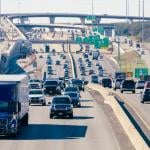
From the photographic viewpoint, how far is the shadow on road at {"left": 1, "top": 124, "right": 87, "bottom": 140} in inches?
1459

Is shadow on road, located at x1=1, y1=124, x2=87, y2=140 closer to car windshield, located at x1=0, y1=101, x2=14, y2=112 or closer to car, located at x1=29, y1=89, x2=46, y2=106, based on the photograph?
car windshield, located at x1=0, y1=101, x2=14, y2=112

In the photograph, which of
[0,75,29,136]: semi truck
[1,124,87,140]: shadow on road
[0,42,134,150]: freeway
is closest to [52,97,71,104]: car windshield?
[0,42,134,150]: freeway

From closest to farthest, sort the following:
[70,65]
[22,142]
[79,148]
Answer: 1. [79,148]
2. [22,142]
3. [70,65]

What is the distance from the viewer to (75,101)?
61.0 meters

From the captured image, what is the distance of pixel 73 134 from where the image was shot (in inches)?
1518

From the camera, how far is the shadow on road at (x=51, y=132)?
3706 cm

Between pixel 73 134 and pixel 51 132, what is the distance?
1.58m

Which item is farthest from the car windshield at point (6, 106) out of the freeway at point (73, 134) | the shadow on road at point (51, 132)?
the shadow on road at point (51, 132)

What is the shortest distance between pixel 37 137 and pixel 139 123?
1178 cm

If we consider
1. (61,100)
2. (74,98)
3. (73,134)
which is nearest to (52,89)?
(74,98)

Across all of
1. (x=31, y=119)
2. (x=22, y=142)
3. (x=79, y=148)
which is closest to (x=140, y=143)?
(x=79, y=148)

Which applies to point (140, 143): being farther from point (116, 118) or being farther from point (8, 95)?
point (116, 118)

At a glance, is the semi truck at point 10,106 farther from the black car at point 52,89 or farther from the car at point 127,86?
the car at point 127,86

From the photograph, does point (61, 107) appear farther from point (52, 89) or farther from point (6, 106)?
point (52, 89)
